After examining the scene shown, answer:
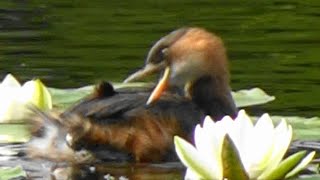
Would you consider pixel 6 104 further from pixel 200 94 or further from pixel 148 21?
pixel 148 21

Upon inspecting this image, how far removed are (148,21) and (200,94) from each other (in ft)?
18.3

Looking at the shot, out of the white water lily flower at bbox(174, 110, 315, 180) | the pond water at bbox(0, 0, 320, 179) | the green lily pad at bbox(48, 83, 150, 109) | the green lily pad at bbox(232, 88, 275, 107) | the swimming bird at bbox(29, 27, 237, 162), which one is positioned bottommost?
the pond water at bbox(0, 0, 320, 179)

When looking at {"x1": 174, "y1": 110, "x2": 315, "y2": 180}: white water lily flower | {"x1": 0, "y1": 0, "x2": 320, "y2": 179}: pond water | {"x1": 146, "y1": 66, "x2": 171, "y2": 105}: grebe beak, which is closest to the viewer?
{"x1": 174, "y1": 110, "x2": 315, "y2": 180}: white water lily flower

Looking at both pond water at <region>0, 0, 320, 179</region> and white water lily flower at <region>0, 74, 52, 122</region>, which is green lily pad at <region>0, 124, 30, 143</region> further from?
pond water at <region>0, 0, 320, 179</region>

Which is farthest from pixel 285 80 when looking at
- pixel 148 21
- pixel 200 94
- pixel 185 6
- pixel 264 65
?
pixel 185 6

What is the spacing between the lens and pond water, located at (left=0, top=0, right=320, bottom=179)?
9195 mm

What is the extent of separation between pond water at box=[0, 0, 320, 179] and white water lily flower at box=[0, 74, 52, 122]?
5.12 feet

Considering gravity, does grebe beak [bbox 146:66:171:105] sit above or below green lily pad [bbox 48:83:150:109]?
above

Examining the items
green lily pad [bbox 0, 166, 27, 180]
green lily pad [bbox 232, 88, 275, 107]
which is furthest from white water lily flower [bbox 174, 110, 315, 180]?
green lily pad [bbox 232, 88, 275, 107]

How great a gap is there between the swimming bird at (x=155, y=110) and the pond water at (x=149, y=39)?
76cm

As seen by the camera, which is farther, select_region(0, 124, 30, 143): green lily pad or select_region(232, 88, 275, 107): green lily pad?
select_region(232, 88, 275, 107): green lily pad

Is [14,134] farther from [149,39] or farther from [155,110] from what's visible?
[149,39]

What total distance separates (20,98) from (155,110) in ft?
2.16

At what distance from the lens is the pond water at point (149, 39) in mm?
9195
